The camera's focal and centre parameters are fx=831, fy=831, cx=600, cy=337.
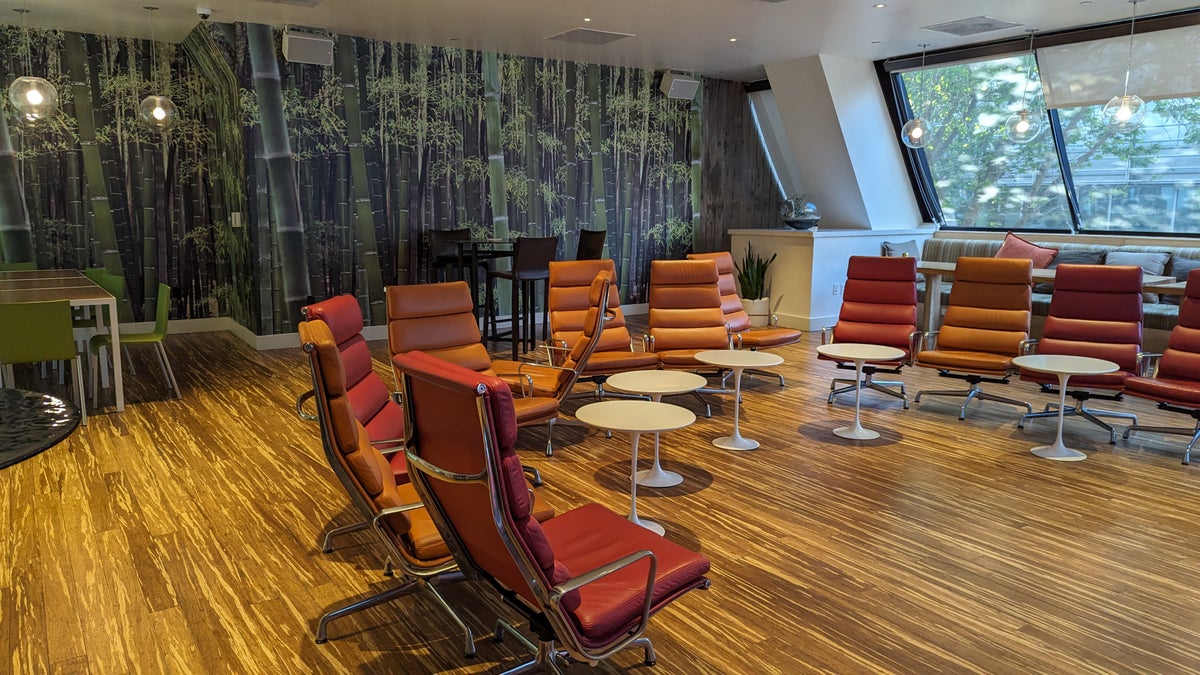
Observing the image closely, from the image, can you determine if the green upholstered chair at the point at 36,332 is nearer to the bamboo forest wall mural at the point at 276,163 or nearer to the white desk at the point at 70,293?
the white desk at the point at 70,293

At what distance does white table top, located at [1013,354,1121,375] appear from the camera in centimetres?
475

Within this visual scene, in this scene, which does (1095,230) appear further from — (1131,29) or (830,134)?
(830,134)

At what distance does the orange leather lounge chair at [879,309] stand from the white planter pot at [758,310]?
9.89ft

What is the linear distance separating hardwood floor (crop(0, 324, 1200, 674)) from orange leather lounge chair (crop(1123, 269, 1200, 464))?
0.21 meters

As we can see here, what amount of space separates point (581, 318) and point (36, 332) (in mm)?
3352

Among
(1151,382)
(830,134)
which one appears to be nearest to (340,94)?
(830,134)

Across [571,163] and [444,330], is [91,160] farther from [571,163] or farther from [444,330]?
[444,330]

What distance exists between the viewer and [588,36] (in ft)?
25.3

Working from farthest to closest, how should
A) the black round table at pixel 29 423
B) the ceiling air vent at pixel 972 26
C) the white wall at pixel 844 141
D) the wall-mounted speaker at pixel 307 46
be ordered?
the white wall at pixel 844 141
the wall-mounted speaker at pixel 307 46
the ceiling air vent at pixel 972 26
the black round table at pixel 29 423

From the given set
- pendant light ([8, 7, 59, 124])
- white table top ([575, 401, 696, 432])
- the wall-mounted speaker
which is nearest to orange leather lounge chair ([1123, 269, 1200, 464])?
white table top ([575, 401, 696, 432])

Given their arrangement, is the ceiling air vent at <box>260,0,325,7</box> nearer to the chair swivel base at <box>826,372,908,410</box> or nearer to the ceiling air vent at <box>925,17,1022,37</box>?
the chair swivel base at <box>826,372,908,410</box>

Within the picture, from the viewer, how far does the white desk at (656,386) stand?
4090mm

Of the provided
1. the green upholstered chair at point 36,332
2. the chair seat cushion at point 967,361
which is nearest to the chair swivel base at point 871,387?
the chair seat cushion at point 967,361

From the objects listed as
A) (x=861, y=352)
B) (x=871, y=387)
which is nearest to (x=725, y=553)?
(x=861, y=352)
